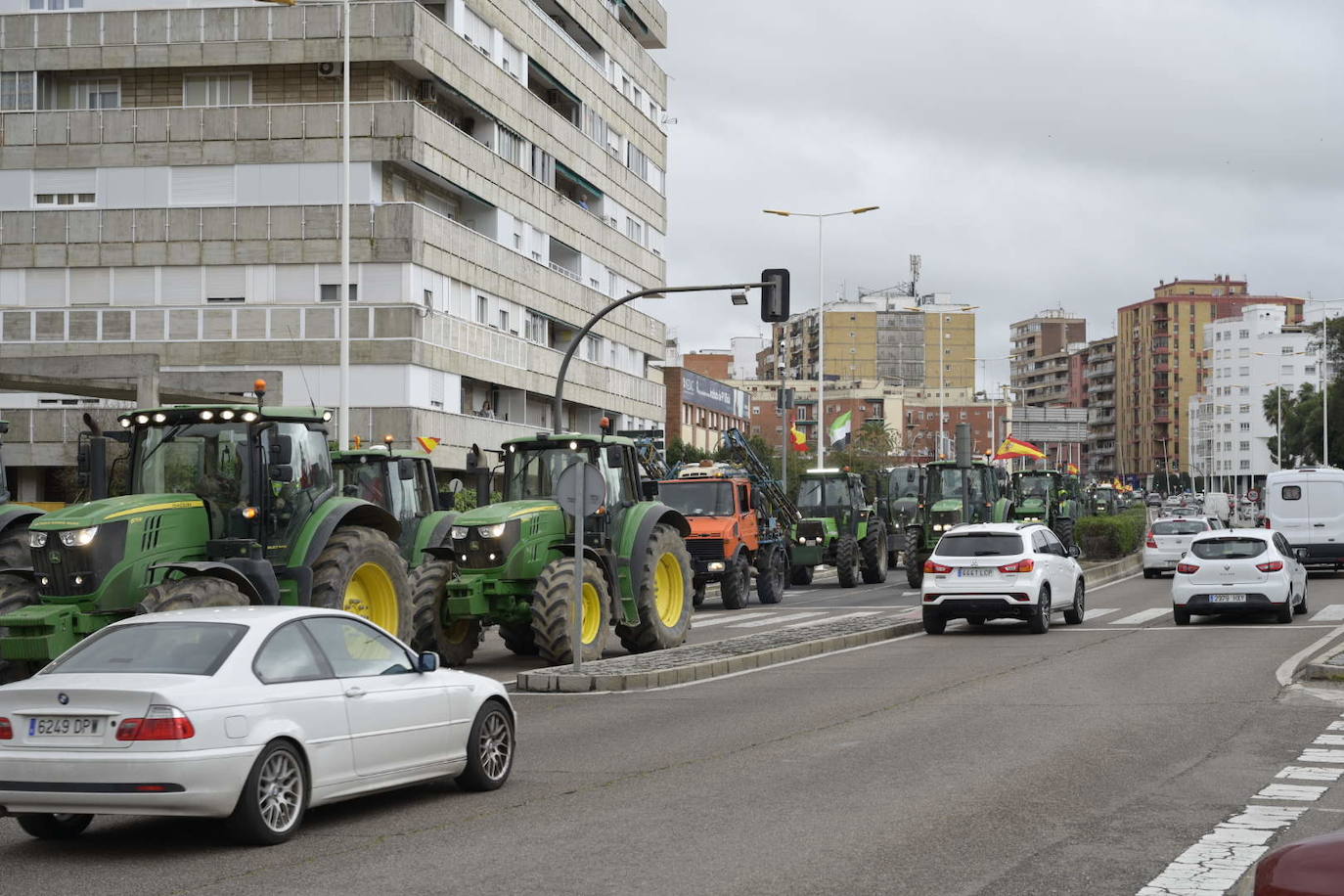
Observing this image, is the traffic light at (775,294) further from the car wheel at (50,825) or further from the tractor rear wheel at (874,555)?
the car wheel at (50,825)

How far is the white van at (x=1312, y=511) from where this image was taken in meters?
40.9

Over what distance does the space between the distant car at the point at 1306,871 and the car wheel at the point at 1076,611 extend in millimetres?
23256

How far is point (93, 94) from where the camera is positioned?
4609cm

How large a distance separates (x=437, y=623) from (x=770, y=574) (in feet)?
49.8

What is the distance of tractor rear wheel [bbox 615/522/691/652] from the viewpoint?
66.9 feet

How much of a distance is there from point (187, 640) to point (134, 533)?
18.1 feet

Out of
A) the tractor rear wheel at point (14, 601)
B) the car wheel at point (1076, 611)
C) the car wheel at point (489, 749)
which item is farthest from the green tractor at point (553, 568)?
the car wheel at point (1076, 611)

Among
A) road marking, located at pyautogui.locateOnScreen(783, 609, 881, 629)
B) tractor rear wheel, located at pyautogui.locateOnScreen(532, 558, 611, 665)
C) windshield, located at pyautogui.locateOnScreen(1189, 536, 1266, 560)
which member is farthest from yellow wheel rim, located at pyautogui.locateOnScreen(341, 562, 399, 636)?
windshield, located at pyautogui.locateOnScreen(1189, 536, 1266, 560)

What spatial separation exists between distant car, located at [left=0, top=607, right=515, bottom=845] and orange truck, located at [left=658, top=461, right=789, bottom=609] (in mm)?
20252

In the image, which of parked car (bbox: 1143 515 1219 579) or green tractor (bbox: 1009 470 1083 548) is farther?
green tractor (bbox: 1009 470 1083 548)

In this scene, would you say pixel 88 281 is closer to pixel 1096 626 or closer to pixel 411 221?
pixel 411 221

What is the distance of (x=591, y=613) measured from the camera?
1930cm

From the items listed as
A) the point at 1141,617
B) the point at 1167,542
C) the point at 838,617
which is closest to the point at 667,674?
the point at 838,617

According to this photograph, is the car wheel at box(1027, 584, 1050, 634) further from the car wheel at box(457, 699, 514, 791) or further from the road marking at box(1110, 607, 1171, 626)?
the car wheel at box(457, 699, 514, 791)
